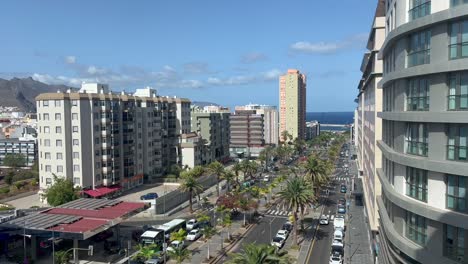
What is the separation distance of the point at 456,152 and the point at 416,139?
315cm

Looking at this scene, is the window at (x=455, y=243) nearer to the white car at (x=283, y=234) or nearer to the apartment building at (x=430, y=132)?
the apartment building at (x=430, y=132)

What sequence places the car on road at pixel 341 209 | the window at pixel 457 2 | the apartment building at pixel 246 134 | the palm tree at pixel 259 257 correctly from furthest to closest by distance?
the apartment building at pixel 246 134, the car on road at pixel 341 209, the palm tree at pixel 259 257, the window at pixel 457 2

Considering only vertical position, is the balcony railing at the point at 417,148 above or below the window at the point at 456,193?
above

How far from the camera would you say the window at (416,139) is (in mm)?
21875

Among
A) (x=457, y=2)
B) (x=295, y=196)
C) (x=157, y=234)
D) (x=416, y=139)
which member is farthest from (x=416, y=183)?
(x=157, y=234)

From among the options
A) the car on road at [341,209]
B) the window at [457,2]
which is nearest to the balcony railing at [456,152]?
the window at [457,2]

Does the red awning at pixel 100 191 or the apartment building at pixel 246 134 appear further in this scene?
the apartment building at pixel 246 134

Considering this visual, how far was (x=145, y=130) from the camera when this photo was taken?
100250 mm

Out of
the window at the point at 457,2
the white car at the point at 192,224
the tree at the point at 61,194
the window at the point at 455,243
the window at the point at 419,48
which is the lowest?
the white car at the point at 192,224

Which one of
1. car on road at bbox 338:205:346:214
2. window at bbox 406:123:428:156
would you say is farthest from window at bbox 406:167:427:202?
car on road at bbox 338:205:346:214

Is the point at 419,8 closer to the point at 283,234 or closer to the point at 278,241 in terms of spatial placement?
the point at 278,241

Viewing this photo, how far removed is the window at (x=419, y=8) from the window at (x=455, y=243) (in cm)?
1091

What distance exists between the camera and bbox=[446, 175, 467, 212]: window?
64.4 feet

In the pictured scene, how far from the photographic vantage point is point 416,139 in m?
22.8
